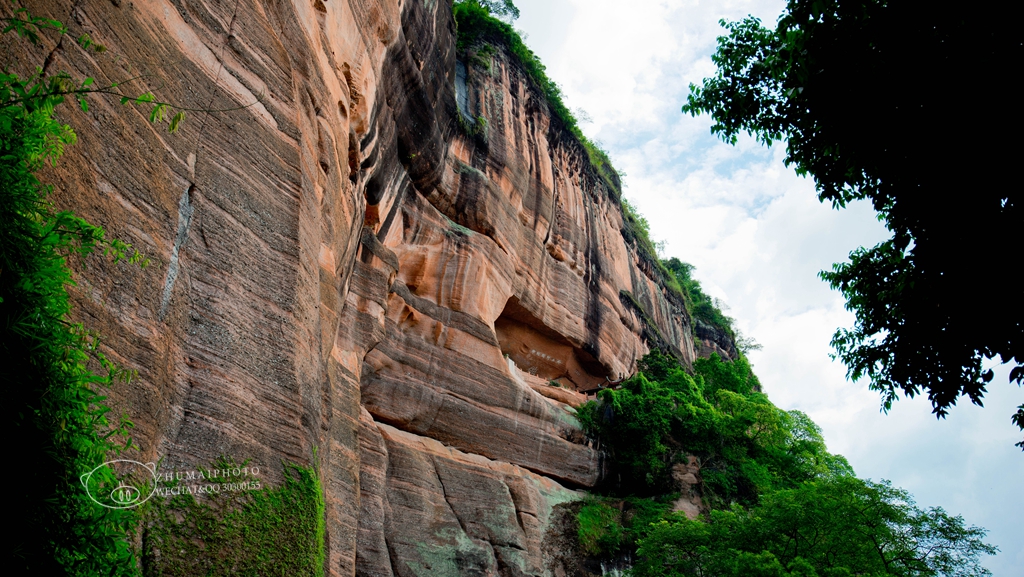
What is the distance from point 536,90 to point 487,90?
178 inches

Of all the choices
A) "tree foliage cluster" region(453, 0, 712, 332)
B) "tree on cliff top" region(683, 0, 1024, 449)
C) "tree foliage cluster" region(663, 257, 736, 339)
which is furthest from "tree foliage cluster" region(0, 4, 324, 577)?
"tree foliage cluster" region(663, 257, 736, 339)

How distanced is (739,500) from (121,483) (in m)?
23.0

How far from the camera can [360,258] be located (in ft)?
53.0

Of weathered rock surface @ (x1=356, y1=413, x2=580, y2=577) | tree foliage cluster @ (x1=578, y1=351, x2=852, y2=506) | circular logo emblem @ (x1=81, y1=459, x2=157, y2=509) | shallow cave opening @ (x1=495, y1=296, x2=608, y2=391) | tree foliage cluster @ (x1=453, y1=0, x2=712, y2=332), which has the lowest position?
circular logo emblem @ (x1=81, y1=459, x2=157, y2=509)

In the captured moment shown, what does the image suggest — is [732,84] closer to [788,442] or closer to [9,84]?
[9,84]

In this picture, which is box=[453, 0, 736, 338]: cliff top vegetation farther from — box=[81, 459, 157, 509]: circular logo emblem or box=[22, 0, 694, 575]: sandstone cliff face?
box=[81, 459, 157, 509]: circular logo emblem

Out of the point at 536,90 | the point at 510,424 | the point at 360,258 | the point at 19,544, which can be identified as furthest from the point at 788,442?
the point at 19,544

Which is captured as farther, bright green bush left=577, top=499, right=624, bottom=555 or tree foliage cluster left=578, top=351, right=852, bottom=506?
tree foliage cluster left=578, top=351, right=852, bottom=506

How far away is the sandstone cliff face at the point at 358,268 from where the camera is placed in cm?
627

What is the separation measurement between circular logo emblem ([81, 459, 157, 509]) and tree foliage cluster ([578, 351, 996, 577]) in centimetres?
1216

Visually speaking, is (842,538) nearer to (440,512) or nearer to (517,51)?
(440,512)

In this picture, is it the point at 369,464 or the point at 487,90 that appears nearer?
the point at 369,464

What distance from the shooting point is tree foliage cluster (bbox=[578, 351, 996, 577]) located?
15.2 m

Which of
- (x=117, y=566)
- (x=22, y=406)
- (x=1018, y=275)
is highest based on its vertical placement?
(x=1018, y=275)
